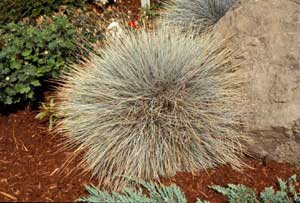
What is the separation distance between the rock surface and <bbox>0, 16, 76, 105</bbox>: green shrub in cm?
136

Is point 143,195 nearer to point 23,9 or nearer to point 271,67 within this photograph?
point 271,67

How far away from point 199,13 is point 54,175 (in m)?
2.76

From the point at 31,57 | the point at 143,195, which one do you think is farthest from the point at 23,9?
the point at 143,195

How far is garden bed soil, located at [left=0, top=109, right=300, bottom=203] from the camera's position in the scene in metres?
3.44

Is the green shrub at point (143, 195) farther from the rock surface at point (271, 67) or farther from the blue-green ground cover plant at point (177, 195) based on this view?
the rock surface at point (271, 67)

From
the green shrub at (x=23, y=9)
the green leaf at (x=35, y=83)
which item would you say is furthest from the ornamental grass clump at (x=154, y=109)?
the green shrub at (x=23, y=9)

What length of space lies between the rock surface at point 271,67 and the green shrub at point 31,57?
1359mm

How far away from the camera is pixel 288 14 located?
426cm

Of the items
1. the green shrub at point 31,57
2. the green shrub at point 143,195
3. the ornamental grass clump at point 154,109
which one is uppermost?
the green shrub at point 31,57

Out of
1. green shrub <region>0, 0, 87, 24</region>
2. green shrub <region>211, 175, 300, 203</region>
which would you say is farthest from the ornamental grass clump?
green shrub <region>0, 0, 87, 24</region>

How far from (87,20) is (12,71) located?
4.77 feet

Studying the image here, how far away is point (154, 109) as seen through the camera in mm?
3725

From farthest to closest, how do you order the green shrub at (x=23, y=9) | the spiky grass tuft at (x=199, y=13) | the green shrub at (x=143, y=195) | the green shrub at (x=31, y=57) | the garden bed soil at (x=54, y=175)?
the green shrub at (x=23, y=9), the spiky grass tuft at (x=199, y=13), the green shrub at (x=31, y=57), the garden bed soil at (x=54, y=175), the green shrub at (x=143, y=195)

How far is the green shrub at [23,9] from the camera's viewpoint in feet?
20.0
